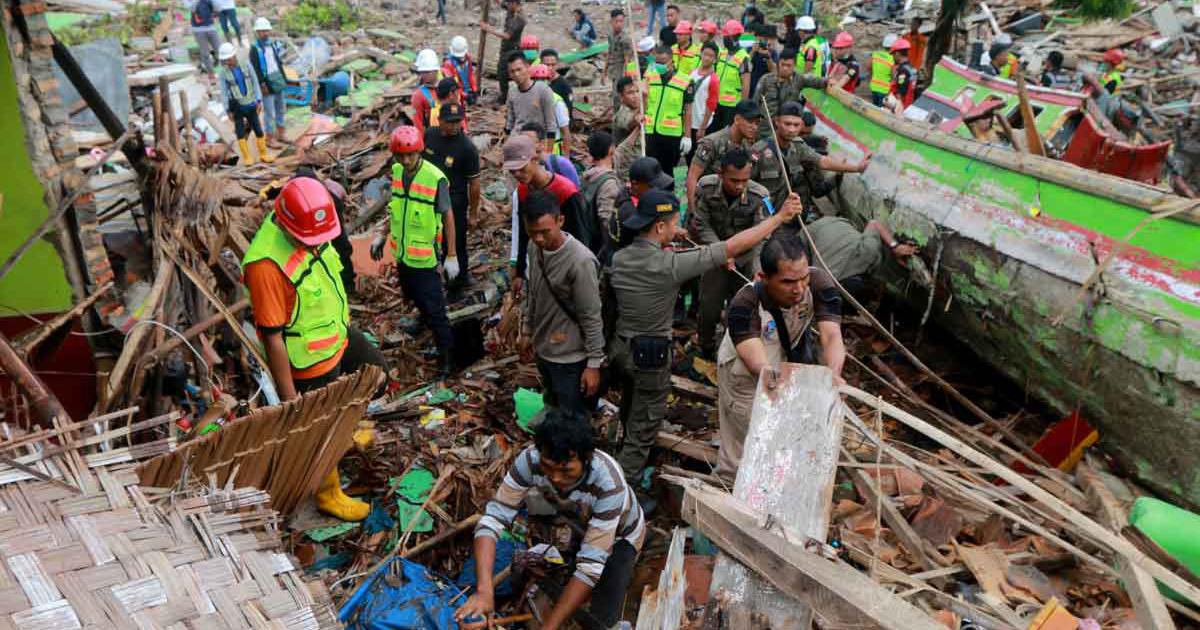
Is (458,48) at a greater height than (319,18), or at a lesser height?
greater

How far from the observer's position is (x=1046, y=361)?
5.18 meters

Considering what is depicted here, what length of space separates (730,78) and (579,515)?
26.0ft

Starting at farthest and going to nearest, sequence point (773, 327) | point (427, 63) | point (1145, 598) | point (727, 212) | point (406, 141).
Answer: point (427, 63) < point (406, 141) < point (727, 212) < point (773, 327) < point (1145, 598)

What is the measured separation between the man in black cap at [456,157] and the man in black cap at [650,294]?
278cm

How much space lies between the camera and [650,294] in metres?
4.46

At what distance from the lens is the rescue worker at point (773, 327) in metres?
3.76

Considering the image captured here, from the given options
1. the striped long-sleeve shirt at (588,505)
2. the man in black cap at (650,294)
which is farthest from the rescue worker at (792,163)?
the striped long-sleeve shirt at (588,505)

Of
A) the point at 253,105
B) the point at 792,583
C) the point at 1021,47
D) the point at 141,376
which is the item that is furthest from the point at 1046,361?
the point at 1021,47

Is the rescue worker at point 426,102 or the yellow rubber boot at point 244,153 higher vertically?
the rescue worker at point 426,102

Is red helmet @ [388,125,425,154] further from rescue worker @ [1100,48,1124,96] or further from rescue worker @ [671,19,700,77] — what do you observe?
rescue worker @ [1100,48,1124,96]

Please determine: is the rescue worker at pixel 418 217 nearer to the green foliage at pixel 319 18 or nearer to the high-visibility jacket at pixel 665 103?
the high-visibility jacket at pixel 665 103

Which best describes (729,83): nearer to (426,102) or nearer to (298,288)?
(426,102)

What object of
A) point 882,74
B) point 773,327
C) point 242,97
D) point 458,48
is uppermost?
point 458,48

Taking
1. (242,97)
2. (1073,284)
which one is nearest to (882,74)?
(1073,284)
